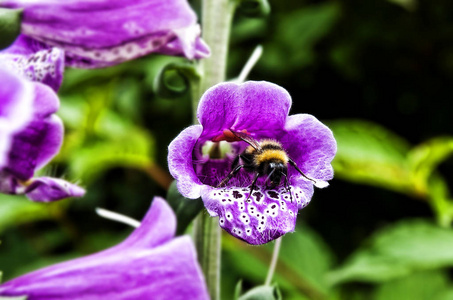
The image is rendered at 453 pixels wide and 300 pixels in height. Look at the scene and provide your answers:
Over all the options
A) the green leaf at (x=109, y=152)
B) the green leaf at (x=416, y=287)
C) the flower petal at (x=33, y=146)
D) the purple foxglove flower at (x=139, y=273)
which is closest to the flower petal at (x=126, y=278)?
the purple foxglove flower at (x=139, y=273)

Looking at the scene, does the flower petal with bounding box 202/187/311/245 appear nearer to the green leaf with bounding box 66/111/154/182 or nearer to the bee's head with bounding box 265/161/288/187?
the bee's head with bounding box 265/161/288/187

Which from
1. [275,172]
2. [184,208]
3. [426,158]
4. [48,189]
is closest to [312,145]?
[275,172]

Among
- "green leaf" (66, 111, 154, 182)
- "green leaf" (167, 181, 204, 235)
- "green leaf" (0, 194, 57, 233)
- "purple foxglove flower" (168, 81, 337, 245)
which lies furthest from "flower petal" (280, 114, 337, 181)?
"green leaf" (0, 194, 57, 233)

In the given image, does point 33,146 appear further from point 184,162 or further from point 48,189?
point 184,162

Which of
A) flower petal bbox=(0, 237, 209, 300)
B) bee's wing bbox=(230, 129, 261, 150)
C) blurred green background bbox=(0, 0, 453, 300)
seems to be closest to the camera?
flower petal bbox=(0, 237, 209, 300)

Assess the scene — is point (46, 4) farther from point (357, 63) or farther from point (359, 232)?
point (359, 232)

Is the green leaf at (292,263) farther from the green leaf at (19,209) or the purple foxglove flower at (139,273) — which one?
the purple foxglove flower at (139,273)

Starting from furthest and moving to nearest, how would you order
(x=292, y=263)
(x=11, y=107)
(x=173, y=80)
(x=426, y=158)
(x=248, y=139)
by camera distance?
1. (x=292, y=263)
2. (x=426, y=158)
3. (x=173, y=80)
4. (x=248, y=139)
5. (x=11, y=107)
